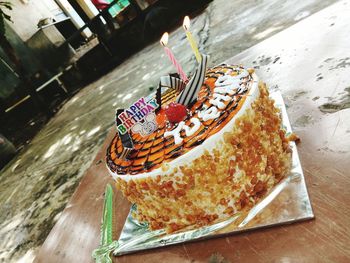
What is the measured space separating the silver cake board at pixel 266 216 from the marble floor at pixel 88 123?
65cm

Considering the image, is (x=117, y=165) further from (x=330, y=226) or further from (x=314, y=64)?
(x=314, y=64)

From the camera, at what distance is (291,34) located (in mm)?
2896

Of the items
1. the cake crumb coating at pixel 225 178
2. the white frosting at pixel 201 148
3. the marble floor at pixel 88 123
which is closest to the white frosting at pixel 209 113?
the white frosting at pixel 201 148

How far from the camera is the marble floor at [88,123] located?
3646 mm

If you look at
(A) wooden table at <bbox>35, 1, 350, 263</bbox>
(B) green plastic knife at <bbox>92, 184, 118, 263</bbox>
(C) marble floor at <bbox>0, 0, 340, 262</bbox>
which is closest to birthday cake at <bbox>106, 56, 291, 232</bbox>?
(A) wooden table at <bbox>35, 1, 350, 263</bbox>

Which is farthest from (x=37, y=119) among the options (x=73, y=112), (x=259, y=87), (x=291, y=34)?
(x=259, y=87)

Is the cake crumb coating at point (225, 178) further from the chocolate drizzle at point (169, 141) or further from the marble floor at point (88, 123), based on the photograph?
the marble floor at point (88, 123)

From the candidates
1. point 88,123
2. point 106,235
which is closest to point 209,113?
point 106,235

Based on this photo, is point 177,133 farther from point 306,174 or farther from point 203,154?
point 306,174

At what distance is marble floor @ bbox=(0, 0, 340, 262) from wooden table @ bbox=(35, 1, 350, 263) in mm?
144

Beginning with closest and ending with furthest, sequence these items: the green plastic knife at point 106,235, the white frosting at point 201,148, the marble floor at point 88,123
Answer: the white frosting at point 201,148 → the green plastic knife at point 106,235 → the marble floor at point 88,123

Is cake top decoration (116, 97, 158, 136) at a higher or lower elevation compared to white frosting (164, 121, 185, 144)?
higher

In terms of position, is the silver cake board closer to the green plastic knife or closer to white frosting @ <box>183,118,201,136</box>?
the green plastic knife

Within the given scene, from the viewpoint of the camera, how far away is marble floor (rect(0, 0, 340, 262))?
365 cm
